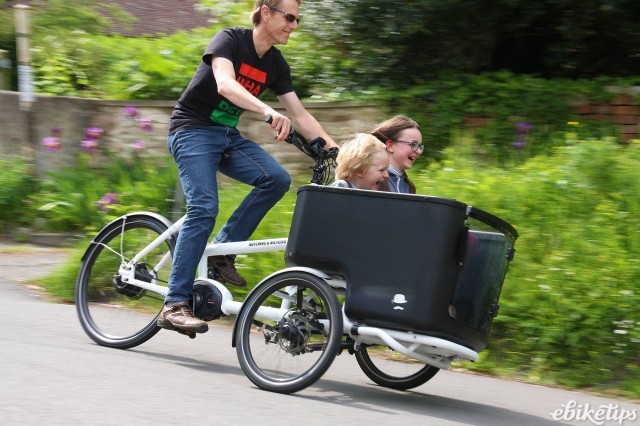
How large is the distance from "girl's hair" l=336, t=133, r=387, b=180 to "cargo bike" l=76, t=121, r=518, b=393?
0.25 m

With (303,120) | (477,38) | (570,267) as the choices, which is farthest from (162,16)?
(570,267)

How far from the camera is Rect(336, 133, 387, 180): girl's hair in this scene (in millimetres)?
4949

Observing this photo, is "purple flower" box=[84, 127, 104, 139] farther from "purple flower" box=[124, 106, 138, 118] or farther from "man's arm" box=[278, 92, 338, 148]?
"man's arm" box=[278, 92, 338, 148]

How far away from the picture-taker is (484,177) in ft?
23.5

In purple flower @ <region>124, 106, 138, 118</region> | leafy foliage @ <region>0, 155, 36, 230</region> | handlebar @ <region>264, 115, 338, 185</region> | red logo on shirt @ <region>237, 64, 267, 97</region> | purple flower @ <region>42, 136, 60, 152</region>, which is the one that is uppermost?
red logo on shirt @ <region>237, 64, 267, 97</region>

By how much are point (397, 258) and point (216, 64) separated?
1.50m

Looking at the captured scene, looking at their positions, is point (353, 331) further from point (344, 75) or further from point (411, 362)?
point (344, 75)

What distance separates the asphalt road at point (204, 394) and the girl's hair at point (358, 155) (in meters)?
1.10

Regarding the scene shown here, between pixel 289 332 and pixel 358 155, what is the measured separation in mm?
928

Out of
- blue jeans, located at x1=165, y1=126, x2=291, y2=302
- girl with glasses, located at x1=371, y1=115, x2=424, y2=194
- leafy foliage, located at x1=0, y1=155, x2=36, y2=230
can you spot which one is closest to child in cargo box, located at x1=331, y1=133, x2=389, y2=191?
girl with glasses, located at x1=371, y1=115, x2=424, y2=194

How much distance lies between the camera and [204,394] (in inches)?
185

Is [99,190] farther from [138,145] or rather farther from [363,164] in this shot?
[363,164]

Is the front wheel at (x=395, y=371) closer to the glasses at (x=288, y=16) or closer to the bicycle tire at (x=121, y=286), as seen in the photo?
the bicycle tire at (x=121, y=286)

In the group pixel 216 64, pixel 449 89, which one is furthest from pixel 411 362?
pixel 449 89
